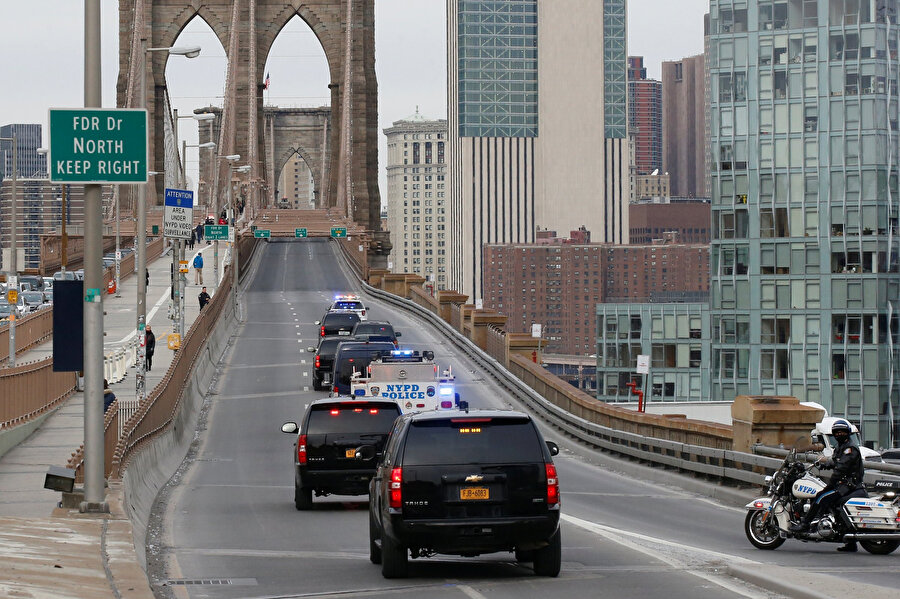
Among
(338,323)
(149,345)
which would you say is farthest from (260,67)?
(149,345)

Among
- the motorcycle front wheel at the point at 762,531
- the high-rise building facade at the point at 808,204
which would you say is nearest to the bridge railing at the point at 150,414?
the motorcycle front wheel at the point at 762,531

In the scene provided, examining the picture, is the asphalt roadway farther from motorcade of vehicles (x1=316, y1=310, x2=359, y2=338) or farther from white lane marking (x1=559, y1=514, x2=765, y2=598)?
motorcade of vehicles (x1=316, y1=310, x2=359, y2=338)

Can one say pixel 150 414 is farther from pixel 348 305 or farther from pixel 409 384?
pixel 348 305

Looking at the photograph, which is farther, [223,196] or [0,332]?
[223,196]

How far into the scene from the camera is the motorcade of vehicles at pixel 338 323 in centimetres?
5425

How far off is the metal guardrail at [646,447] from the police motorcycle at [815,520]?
296 centimetres

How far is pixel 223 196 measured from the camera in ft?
500

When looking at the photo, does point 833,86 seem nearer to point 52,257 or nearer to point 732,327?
point 732,327

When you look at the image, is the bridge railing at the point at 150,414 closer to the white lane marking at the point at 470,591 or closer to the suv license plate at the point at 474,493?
the suv license plate at the point at 474,493

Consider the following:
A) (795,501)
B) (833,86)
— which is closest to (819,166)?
(833,86)

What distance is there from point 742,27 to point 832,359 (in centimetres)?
2040

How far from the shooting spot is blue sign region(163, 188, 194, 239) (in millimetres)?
36719

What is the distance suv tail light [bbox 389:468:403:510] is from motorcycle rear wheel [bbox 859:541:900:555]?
5183 mm

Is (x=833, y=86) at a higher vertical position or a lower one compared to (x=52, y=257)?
higher
